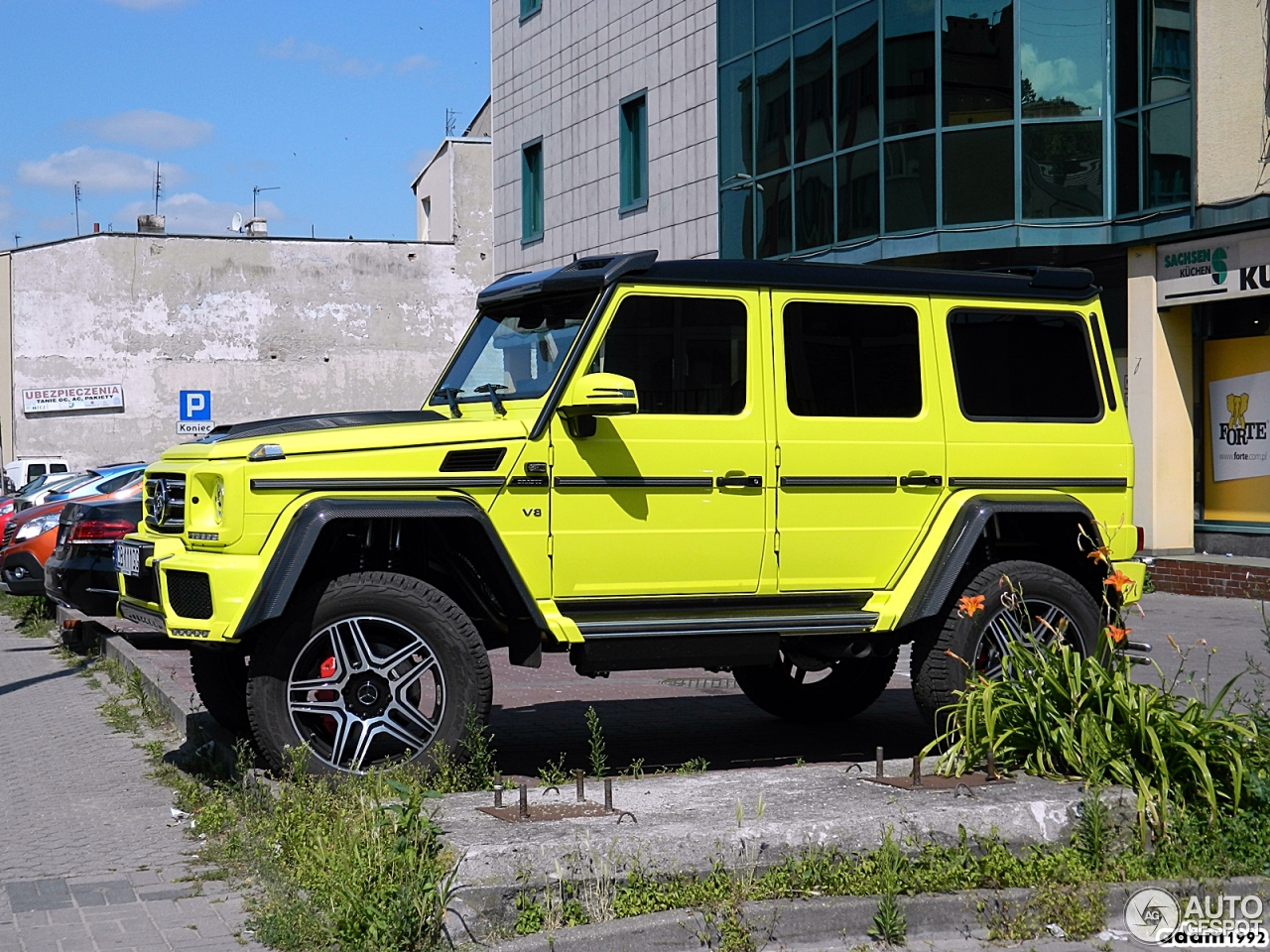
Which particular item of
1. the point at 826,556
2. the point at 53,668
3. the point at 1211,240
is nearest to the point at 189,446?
the point at 826,556

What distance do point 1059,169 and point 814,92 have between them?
13.3ft

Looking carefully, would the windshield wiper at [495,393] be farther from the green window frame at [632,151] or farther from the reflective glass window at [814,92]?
the green window frame at [632,151]

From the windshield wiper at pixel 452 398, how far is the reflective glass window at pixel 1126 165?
12989mm

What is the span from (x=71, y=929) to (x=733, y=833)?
7.52ft

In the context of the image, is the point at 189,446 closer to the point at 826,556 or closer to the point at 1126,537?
the point at 826,556

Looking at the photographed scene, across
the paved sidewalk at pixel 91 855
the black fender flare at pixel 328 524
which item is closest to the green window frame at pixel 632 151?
the paved sidewalk at pixel 91 855

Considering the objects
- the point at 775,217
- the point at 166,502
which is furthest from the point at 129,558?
the point at 775,217

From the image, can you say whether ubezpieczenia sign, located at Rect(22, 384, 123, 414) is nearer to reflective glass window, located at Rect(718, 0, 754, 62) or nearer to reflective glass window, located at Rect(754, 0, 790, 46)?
reflective glass window, located at Rect(718, 0, 754, 62)

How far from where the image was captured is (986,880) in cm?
507

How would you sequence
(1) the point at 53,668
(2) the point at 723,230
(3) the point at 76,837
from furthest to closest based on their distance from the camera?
1. (2) the point at 723,230
2. (1) the point at 53,668
3. (3) the point at 76,837

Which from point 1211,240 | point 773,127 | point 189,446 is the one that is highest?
point 773,127

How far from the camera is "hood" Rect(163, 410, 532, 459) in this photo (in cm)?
625

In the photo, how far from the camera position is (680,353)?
22.5ft

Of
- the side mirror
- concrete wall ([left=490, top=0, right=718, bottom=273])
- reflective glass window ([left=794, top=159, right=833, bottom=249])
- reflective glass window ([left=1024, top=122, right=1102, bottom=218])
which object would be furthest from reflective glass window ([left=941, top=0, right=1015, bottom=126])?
the side mirror
